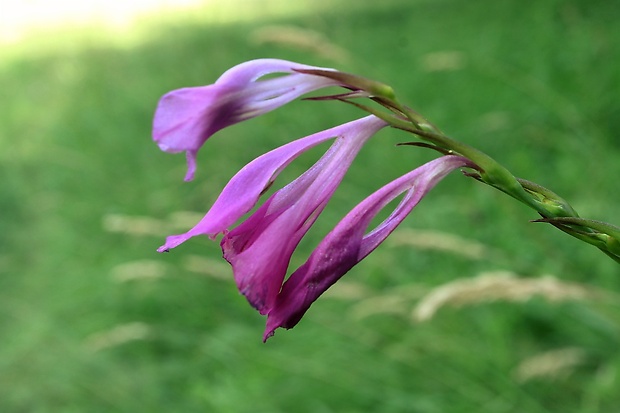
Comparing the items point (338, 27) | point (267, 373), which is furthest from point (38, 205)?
point (267, 373)

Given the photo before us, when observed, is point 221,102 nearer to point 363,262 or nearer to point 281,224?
A: point 281,224

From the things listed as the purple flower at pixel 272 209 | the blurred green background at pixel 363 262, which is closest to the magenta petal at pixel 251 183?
the purple flower at pixel 272 209

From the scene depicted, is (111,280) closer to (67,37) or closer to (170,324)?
(170,324)

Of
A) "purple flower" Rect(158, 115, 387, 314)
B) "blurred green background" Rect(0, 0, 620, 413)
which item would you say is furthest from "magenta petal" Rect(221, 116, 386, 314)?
"blurred green background" Rect(0, 0, 620, 413)

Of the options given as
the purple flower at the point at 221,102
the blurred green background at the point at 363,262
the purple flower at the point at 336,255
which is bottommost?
the blurred green background at the point at 363,262

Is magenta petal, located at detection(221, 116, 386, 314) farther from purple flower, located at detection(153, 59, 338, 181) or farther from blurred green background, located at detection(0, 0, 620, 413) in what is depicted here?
blurred green background, located at detection(0, 0, 620, 413)

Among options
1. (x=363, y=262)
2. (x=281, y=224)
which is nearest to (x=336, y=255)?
(x=281, y=224)

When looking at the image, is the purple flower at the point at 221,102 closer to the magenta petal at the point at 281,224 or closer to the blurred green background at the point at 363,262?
the magenta petal at the point at 281,224
